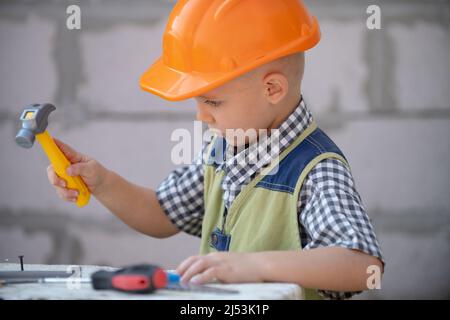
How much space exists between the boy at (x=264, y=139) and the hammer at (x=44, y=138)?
2 centimetres

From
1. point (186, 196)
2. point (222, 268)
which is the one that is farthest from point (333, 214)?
point (186, 196)

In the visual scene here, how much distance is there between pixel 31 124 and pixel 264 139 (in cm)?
53

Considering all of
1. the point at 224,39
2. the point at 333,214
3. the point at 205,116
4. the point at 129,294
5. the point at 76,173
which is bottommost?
the point at 129,294

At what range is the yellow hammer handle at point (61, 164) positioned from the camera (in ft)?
5.07

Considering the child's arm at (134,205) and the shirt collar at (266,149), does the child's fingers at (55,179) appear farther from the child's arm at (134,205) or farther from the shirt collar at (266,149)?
the shirt collar at (266,149)

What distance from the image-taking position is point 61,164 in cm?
164

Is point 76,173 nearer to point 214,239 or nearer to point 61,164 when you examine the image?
point 61,164

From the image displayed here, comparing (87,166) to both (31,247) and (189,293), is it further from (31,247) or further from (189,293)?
(31,247)

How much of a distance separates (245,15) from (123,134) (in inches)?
54.0

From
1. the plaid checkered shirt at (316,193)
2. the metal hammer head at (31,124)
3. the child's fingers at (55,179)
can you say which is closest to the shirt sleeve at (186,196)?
the plaid checkered shirt at (316,193)

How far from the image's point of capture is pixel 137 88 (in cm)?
278

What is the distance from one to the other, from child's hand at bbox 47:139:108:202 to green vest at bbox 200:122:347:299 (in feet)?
1.07

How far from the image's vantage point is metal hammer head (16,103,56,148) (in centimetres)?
142

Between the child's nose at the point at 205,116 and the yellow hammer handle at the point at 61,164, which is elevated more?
the child's nose at the point at 205,116
